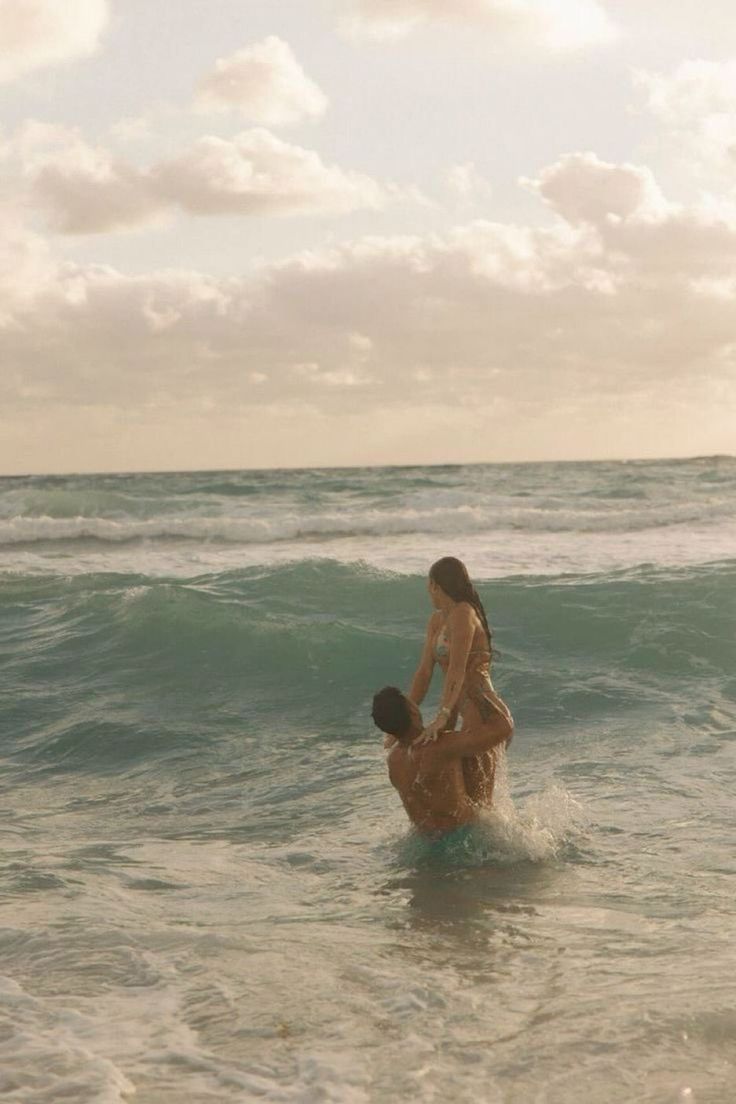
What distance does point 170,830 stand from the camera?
7742mm

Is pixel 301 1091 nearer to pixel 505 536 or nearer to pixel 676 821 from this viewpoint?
pixel 676 821

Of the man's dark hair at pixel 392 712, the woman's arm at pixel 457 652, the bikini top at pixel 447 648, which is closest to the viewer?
the man's dark hair at pixel 392 712

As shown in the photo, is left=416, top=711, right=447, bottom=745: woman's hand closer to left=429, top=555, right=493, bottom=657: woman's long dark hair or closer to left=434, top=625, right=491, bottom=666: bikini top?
left=434, top=625, right=491, bottom=666: bikini top

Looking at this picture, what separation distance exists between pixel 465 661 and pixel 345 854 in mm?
1278

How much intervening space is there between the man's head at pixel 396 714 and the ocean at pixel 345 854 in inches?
25.6

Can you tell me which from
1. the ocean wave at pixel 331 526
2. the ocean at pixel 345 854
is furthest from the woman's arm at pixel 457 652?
the ocean wave at pixel 331 526

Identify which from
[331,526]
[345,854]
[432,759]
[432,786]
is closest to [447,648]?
[432,759]

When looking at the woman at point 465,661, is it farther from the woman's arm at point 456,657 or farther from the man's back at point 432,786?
the man's back at point 432,786

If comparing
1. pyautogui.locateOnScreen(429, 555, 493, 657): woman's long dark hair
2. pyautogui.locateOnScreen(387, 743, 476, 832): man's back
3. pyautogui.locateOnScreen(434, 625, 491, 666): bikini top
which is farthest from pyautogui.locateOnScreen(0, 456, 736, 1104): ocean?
pyautogui.locateOnScreen(429, 555, 493, 657): woman's long dark hair

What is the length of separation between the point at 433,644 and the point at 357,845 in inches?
48.2

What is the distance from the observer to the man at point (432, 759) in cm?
663

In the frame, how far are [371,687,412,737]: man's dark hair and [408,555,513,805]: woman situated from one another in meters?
0.16

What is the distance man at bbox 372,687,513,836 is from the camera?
6.63 m

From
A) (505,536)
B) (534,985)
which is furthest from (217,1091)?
(505,536)
